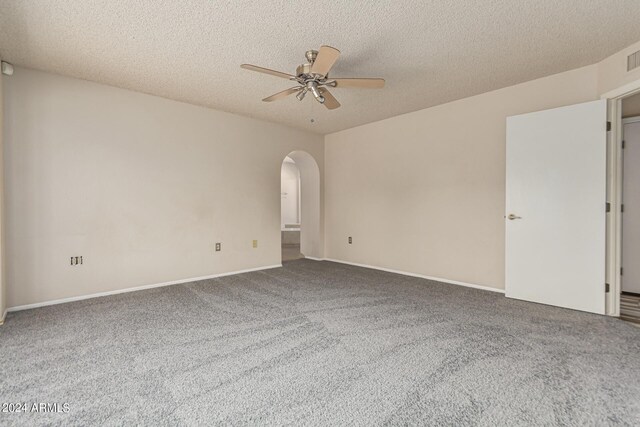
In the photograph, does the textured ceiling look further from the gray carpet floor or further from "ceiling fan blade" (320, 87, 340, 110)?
the gray carpet floor

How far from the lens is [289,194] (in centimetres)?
1053

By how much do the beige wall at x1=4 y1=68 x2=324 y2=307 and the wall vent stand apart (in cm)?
428

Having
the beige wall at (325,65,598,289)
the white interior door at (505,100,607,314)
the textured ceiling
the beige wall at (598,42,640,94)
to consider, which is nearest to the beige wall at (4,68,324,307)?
the textured ceiling

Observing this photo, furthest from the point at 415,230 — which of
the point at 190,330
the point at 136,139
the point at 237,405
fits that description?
the point at 136,139

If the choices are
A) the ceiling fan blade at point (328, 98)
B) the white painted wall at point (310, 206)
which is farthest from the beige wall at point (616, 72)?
the white painted wall at point (310, 206)

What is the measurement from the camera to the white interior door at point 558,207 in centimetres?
285

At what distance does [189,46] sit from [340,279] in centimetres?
325

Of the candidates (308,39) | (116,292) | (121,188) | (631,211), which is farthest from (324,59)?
(631,211)

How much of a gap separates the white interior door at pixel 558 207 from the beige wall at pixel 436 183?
29 centimetres

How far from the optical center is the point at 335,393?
5.32 feet

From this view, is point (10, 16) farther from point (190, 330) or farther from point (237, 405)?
point (237, 405)

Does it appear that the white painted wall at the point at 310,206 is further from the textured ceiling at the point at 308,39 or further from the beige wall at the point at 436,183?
the textured ceiling at the point at 308,39

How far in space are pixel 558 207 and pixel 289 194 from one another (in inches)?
327

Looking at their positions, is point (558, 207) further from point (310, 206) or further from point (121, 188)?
point (121, 188)
